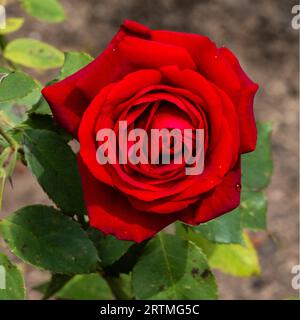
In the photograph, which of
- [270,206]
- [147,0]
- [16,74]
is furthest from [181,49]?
[147,0]

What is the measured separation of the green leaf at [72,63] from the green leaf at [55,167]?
8 centimetres

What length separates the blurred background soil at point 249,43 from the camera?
2131mm

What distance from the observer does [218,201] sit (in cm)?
74

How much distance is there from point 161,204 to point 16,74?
→ 26cm

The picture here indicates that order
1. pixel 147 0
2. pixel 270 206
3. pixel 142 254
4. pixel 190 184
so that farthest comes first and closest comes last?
pixel 147 0 → pixel 270 206 → pixel 142 254 → pixel 190 184

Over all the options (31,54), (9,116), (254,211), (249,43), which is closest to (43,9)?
(31,54)

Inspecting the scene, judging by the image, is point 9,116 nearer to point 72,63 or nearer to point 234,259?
point 72,63

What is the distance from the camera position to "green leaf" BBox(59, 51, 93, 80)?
893 mm

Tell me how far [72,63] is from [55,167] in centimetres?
14

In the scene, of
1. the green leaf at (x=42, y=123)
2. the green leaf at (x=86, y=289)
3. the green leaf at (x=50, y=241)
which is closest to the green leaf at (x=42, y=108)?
the green leaf at (x=42, y=123)

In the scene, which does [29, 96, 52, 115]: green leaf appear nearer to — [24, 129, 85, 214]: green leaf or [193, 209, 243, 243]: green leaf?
[24, 129, 85, 214]: green leaf

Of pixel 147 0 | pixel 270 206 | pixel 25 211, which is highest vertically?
pixel 147 0
